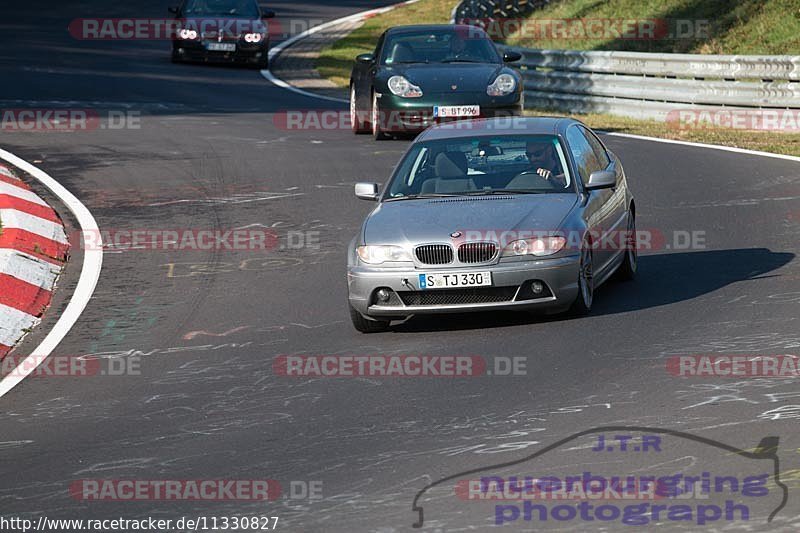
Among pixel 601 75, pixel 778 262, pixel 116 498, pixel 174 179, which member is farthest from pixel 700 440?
pixel 601 75

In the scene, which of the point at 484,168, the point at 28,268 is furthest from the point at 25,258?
the point at 484,168

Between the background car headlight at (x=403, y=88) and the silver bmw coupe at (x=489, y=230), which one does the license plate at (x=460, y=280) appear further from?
the background car headlight at (x=403, y=88)

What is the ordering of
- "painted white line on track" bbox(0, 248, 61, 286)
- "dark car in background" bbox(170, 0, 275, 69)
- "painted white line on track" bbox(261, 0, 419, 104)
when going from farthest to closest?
"dark car in background" bbox(170, 0, 275, 69) < "painted white line on track" bbox(261, 0, 419, 104) < "painted white line on track" bbox(0, 248, 61, 286)

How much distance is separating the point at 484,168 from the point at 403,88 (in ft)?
31.2

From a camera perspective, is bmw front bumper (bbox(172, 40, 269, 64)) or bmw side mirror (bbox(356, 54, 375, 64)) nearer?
bmw side mirror (bbox(356, 54, 375, 64))

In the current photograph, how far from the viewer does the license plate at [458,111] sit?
1991 cm

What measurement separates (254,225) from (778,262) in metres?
5.17

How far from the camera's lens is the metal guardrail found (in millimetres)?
21703

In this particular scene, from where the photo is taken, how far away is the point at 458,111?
19953mm

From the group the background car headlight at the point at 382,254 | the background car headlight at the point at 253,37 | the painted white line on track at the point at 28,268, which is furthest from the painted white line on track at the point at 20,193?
the background car headlight at the point at 253,37

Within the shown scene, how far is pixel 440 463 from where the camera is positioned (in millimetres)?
6914

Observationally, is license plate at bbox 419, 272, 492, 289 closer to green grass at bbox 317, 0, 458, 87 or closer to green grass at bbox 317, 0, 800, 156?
green grass at bbox 317, 0, 800, 156

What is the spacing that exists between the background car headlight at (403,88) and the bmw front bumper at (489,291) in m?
10.5

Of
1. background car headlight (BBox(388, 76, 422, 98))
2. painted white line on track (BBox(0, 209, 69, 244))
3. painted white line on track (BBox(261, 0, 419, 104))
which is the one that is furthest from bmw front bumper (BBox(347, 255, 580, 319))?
painted white line on track (BBox(261, 0, 419, 104))
